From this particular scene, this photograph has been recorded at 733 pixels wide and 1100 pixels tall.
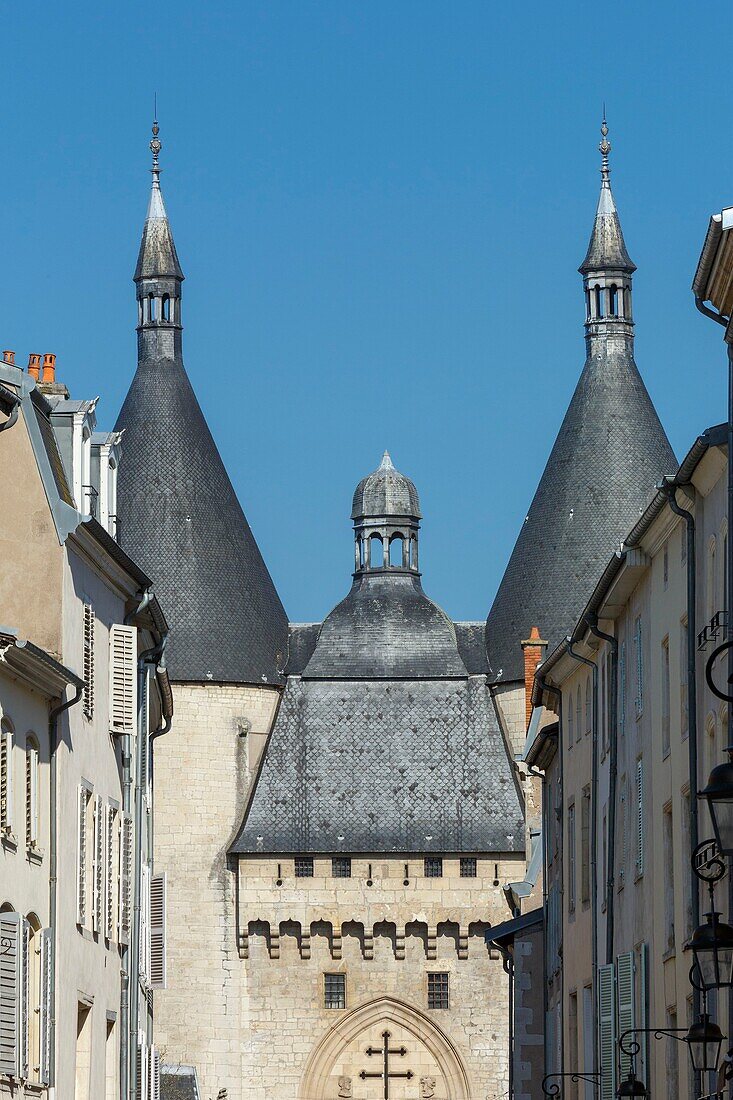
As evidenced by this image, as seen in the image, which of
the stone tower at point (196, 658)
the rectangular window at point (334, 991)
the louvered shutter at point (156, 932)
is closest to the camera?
the louvered shutter at point (156, 932)

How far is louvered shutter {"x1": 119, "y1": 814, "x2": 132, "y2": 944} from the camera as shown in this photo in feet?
93.9

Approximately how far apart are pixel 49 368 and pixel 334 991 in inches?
1439

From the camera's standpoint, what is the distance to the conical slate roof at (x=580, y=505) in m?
65.0

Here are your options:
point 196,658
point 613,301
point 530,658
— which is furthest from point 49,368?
point 613,301

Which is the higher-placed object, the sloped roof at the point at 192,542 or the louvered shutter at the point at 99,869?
the sloped roof at the point at 192,542

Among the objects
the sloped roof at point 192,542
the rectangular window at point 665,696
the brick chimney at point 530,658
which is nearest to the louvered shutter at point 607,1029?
the rectangular window at point 665,696

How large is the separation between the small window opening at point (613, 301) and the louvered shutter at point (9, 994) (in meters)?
49.0

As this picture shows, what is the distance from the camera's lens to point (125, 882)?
28781 millimetres

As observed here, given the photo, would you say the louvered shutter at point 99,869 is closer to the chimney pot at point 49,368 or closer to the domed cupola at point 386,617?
the chimney pot at point 49,368

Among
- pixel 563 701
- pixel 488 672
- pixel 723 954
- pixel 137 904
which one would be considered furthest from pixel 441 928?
pixel 723 954

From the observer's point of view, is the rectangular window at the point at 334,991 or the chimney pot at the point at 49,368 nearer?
the chimney pot at the point at 49,368

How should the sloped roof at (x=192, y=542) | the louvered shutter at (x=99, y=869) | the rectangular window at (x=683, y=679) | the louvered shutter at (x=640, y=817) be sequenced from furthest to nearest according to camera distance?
the sloped roof at (x=192, y=542)
the louvered shutter at (x=640, y=817)
the louvered shutter at (x=99, y=869)
the rectangular window at (x=683, y=679)

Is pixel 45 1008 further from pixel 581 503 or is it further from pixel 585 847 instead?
pixel 581 503

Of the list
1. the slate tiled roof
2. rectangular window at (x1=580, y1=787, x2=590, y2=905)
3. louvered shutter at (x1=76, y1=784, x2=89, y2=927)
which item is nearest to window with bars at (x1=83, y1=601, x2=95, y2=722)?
louvered shutter at (x1=76, y1=784, x2=89, y2=927)
